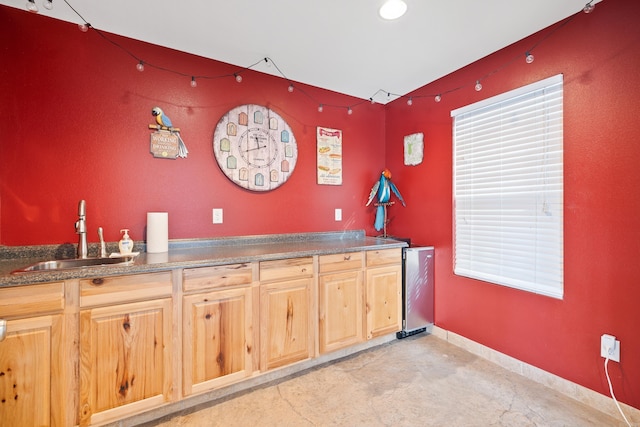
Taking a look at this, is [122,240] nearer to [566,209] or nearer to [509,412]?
[509,412]

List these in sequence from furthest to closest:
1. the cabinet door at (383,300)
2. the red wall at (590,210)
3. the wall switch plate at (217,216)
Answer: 1. the cabinet door at (383,300)
2. the wall switch plate at (217,216)
3. the red wall at (590,210)

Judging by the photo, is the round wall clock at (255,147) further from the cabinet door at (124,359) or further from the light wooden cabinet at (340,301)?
the cabinet door at (124,359)

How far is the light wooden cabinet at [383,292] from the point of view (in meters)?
2.41

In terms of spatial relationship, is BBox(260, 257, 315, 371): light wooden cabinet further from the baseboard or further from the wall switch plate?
the baseboard

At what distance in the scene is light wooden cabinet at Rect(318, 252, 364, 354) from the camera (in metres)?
2.18

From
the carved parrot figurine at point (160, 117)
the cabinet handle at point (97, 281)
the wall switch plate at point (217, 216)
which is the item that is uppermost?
the carved parrot figurine at point (160, 117)

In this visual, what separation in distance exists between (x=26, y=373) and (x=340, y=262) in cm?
182

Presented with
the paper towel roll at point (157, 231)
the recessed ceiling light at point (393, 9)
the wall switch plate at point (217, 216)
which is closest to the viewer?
the recessed ceiling light at point (393, 9)

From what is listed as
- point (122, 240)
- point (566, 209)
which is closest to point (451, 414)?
point (566, 209)

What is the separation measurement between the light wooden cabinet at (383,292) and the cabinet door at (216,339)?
102 centimetres

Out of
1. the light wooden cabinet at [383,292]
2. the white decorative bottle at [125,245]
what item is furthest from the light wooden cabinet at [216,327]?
the light wooden cabinet at [383,292]

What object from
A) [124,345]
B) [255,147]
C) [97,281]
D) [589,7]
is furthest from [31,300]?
[589,7]

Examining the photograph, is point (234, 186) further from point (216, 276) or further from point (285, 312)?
point (285, 312)

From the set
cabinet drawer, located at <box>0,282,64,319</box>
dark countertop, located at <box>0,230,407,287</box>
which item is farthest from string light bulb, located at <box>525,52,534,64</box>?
cabinet drawer, located at <box>0,282,64,319</box>
